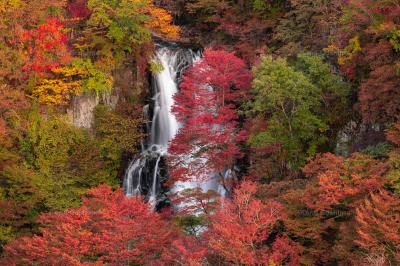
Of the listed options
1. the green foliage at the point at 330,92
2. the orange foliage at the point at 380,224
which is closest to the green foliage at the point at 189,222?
the orange foliage at the point at 380,224

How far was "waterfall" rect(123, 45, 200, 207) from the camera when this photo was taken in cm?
2583

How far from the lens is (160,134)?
27234mm

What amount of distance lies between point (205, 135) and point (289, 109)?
173 inches

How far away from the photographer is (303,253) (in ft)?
46.1

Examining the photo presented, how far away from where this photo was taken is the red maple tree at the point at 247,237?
12656mm

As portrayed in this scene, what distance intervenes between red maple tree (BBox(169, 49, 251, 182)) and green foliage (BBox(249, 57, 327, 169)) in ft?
5.22

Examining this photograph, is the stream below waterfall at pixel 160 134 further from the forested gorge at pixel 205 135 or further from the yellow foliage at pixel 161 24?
the yellow foliage at pixel 161 24

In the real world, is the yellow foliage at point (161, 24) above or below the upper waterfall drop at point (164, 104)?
above

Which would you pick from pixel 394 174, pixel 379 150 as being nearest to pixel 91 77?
pixel 379 150

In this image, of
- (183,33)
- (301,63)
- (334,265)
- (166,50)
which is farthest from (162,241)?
(183,33)

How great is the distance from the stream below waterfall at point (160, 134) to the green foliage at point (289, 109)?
5184 mm

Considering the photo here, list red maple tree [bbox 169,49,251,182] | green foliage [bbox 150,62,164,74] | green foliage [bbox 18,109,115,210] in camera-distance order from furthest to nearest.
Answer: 1. green foliage [bbox 150,62,164,74]
2. green foliage [bbox 18,109,115,210]
3. red maple tree [bbox 169,49,251,182]

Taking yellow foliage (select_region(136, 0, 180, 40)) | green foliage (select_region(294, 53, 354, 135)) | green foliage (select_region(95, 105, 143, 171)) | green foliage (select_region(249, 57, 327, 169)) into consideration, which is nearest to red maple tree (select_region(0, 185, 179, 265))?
green foliage (select_region(249, 57, 327, 169))

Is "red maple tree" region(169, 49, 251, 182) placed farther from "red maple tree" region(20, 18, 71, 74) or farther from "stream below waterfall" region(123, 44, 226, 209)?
"red maple tree" region(20, 18, 71, 74)
